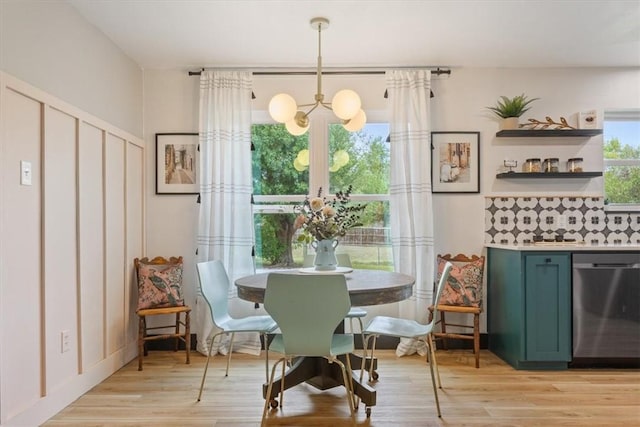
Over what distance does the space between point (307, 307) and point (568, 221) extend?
2.83 metres

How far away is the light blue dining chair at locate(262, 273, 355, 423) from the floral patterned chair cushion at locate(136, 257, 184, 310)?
1.58m

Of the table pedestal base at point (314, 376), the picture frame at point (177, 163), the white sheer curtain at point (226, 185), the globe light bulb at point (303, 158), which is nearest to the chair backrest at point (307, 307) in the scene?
the table pedestal base at point (314, 376)

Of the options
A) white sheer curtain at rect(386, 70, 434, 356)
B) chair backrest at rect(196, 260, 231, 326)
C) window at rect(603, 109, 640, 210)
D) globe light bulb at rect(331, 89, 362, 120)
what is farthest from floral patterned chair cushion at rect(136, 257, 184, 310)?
window at rect(603, 109, 640, 210)

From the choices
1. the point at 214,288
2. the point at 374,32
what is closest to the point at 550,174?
the point at 374,32

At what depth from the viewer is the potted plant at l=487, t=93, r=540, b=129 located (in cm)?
345

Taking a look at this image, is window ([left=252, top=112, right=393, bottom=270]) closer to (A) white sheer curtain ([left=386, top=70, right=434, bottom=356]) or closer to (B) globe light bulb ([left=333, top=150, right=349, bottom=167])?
(B) globe light bulb ([left=333, top=150, right=349, bottom=167])

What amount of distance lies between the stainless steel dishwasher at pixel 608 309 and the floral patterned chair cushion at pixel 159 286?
3071mm

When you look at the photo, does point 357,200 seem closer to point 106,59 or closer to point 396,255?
point 396,255

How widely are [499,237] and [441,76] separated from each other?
5.02ft

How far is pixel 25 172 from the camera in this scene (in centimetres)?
205

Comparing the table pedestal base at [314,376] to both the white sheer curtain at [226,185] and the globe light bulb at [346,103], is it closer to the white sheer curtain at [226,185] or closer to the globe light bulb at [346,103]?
the white sheer curtain at [226,185]

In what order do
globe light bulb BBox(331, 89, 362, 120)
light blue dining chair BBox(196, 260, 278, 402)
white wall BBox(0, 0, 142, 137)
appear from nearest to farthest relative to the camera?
white wall BBox(0, 0, 142, 137) < globe light bulb BBox(331, 89, 362, 120) < light blue dining chair BBox(196, 260, 278, 402)

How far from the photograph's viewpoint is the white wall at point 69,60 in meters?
2.03

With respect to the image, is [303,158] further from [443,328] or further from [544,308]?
[544,308]
